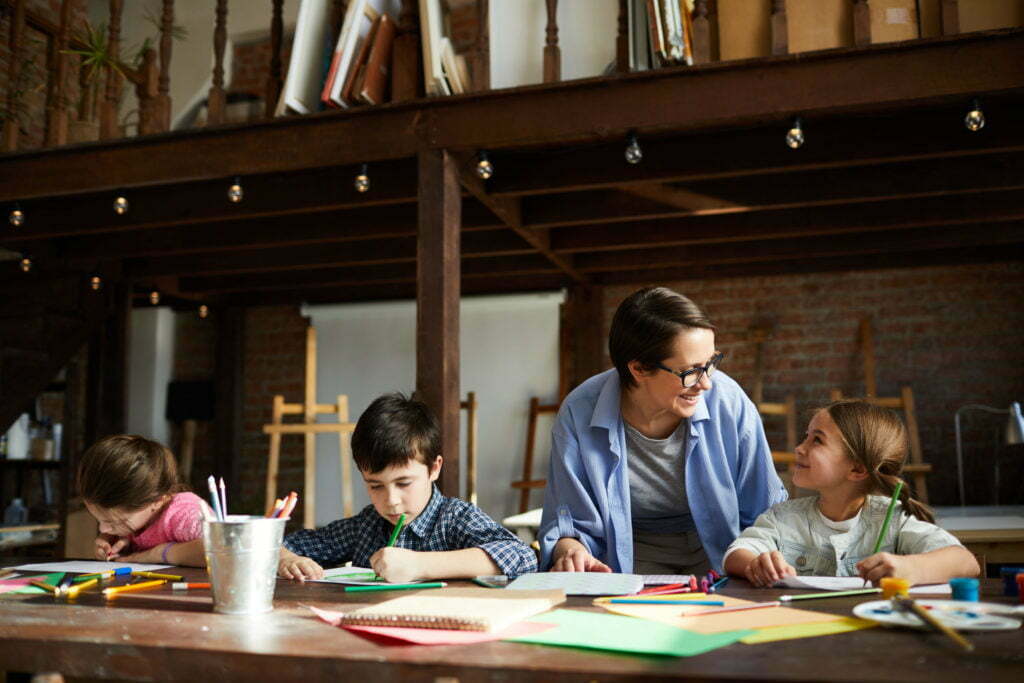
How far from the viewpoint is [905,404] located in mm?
5688

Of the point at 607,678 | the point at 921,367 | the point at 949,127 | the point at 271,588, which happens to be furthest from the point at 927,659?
the point at 921,367

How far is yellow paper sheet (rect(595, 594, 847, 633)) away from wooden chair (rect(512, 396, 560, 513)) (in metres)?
4.88

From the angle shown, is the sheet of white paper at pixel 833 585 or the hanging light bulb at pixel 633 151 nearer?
the sheet of white paper at pixel 833 585

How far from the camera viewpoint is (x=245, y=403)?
733 centimetres

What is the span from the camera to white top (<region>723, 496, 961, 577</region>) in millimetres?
1941

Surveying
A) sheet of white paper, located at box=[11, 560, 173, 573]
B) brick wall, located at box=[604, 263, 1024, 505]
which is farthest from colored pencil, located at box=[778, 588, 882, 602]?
brick wall, located at box=[604, 263, 1024, 505]

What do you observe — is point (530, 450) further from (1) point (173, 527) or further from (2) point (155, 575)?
(2) point (155, 575)

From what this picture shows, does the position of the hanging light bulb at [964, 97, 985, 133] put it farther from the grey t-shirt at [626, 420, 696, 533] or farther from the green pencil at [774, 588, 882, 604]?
the green pencil at [774, 588, 882, 604]

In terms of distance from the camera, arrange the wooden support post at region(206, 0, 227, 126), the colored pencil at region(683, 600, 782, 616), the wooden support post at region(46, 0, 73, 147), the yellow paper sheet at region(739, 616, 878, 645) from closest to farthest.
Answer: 1. the yellow paper sheet at region(739, 616, 878, 645)
2. the colored pencil at region(683, 600, 782, 616)
3. the wooden support post at region(206, 0, 227, 126)
4. the wooden support post at region(46, 0, 73, 147)

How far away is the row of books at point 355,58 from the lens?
3.46 meters

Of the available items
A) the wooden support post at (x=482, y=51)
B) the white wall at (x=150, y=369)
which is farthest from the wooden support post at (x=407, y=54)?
the white wall at (x=150, y=369)

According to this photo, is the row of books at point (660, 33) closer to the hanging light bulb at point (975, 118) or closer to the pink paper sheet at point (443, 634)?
the hanging light bulb at point (975, 118)

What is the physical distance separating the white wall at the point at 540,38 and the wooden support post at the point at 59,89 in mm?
1883

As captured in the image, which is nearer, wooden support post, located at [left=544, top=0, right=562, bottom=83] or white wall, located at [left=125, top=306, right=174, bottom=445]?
wooden support post, located at [left=544, top=0, right=562, bottom=83]
